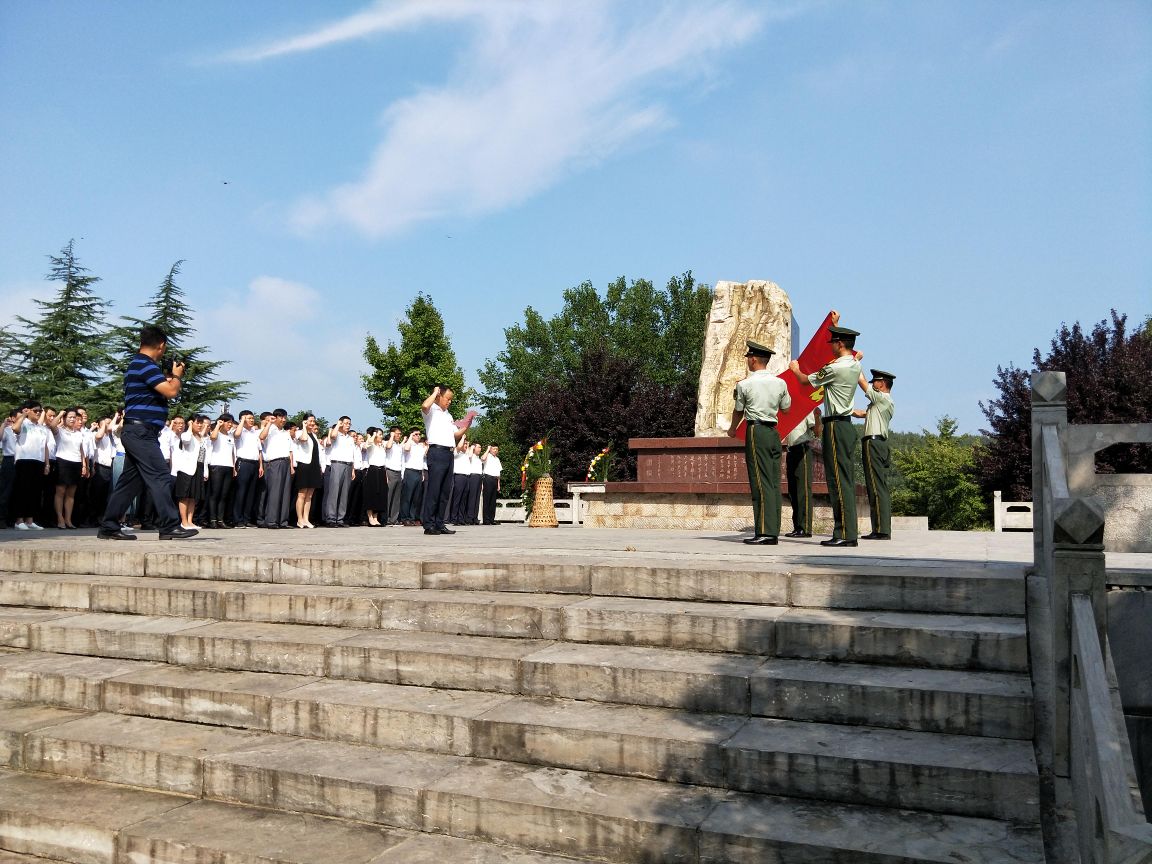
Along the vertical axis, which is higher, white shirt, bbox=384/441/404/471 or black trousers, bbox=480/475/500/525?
white shirt, bbox=384/441/404/471

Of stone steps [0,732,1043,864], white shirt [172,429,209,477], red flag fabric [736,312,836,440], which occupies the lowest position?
stone steps [0,732,1043,864]

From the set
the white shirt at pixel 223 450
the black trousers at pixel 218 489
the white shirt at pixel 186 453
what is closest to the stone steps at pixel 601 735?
the white shirt at pixel 186 453

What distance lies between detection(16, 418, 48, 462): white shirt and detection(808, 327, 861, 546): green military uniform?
10644 mm

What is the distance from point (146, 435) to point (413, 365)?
130 feet

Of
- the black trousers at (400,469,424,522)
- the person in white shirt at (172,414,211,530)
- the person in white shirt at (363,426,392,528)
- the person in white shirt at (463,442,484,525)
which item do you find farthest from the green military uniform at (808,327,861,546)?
the person in white shirt at (463,442,484,525)

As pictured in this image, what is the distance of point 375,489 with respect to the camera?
1719 centimetres

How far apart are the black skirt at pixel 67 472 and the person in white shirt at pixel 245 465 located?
7.36ft

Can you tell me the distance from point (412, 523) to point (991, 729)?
1410 cm

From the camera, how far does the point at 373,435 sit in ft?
57.1

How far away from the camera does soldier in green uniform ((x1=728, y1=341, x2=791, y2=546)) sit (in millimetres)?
8602

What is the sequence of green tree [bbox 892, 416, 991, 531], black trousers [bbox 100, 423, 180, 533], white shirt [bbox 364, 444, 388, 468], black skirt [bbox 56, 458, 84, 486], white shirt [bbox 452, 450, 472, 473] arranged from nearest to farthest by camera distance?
black trousers [bbox 100, 423, 180, 533] < black skirt [bbox 56, 458, 84, 486] < white shirt [bbox 364, 444, 388, 468] < white shirt [bbox 452, 450, 472, 473] < green tree [bbox 892, 416, 991, 531]

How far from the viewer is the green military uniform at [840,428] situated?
8.92 m

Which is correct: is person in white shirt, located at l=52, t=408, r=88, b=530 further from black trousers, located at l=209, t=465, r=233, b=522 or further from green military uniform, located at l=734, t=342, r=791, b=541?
green military uniform, located at l=734, t=342, r=791, b=541

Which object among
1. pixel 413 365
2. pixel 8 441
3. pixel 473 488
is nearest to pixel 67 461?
pixel 8 441
